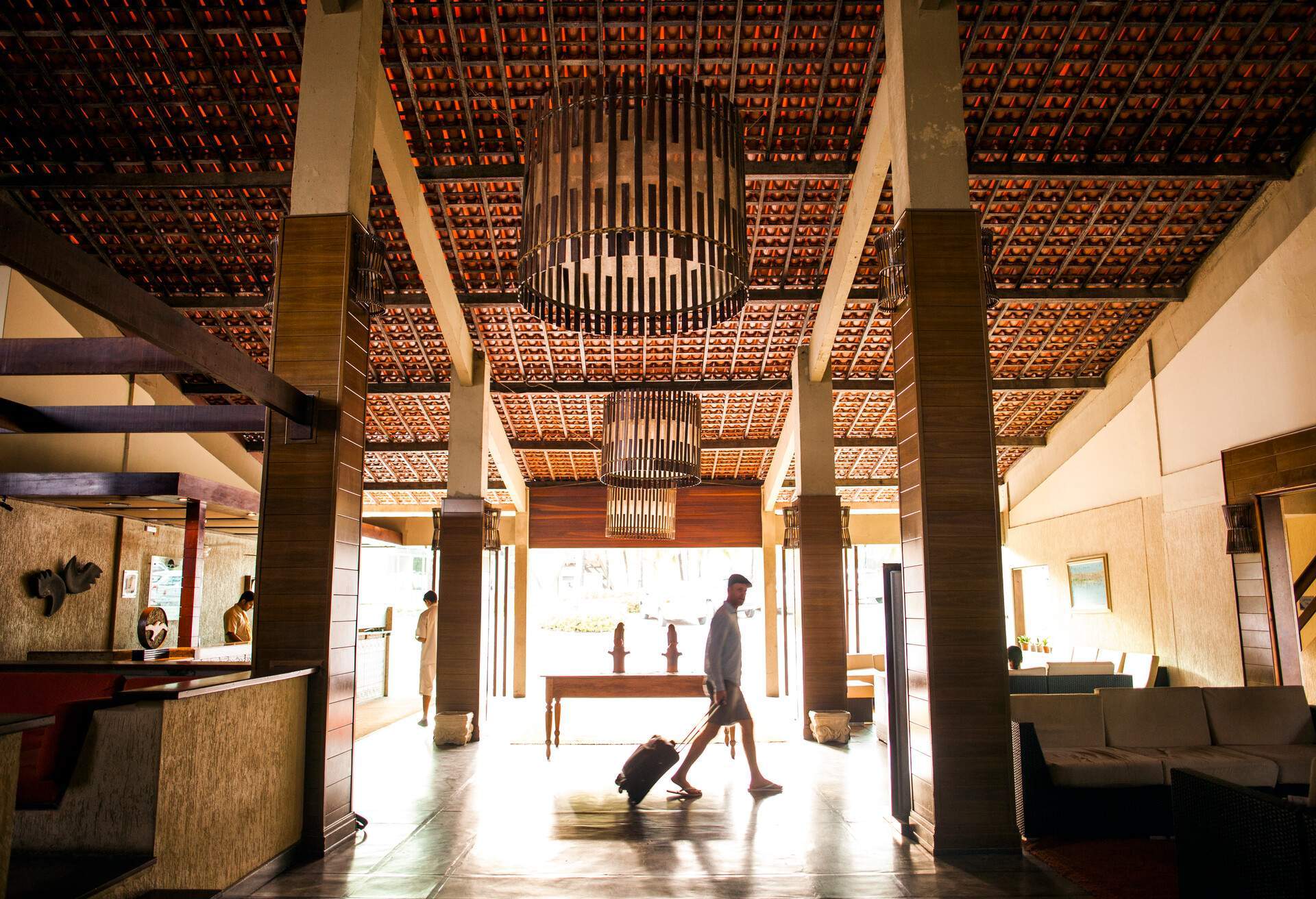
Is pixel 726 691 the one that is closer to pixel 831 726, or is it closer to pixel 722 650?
pixel 722 650

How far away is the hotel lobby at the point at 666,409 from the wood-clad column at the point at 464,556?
0.18ft

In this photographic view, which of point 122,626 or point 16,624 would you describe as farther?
point 122,626

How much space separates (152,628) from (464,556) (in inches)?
160

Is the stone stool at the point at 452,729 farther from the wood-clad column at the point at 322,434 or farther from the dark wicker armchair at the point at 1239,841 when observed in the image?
the dark wicker armchair at the point at 1239,841

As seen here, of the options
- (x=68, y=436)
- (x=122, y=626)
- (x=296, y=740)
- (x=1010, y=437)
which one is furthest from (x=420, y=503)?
(x=296, y=740)

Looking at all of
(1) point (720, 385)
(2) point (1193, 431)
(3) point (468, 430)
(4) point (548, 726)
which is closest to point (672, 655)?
(4) point (548, 726)

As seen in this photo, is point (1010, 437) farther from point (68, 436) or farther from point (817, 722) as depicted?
point (68, 436)

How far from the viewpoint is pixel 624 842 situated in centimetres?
516

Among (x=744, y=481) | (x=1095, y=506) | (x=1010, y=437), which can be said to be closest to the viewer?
(x=1095, y=506)

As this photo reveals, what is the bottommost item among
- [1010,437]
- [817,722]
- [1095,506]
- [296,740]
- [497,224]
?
[817,722]

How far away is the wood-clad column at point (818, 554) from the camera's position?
384 inches

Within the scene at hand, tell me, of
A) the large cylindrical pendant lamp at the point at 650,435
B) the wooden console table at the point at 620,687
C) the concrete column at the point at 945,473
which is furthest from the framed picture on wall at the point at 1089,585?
the concrete column at the point at 945,473

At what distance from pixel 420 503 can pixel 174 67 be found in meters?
10.6

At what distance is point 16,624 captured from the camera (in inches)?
356
